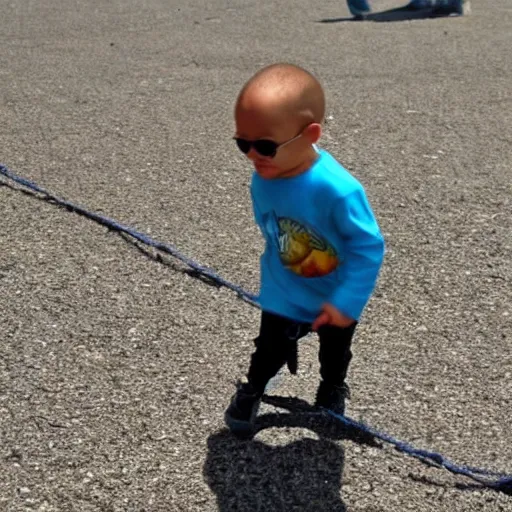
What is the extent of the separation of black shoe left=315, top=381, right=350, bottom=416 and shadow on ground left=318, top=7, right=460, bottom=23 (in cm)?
838

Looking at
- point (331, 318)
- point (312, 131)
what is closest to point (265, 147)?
point (312, 131)

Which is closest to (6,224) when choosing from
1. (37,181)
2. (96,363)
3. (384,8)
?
(37,181)

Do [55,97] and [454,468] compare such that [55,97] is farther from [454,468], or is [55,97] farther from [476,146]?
[454,468]

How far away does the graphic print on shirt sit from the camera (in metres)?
2.74

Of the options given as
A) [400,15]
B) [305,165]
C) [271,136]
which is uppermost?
[271,136]

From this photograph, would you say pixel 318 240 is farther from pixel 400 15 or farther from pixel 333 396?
pixel 400 15

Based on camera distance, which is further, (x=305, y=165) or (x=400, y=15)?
(x=400, y=15)

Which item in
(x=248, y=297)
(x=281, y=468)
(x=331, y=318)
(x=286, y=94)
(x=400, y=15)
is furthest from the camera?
(x=400, y=15)

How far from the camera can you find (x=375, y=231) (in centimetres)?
266

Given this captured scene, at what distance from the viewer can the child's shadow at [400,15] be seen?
11.1 meters

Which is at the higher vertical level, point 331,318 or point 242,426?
point 331,318

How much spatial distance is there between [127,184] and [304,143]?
115 inches

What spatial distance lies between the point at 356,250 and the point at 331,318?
20cm

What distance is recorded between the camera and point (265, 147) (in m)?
2.61
